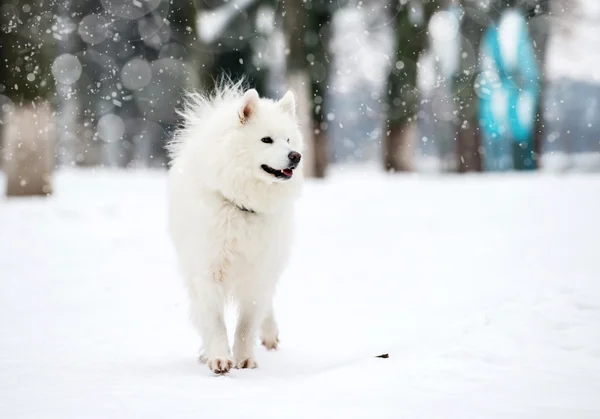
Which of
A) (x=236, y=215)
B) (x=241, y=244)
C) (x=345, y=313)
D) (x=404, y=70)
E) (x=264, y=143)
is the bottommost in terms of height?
(x=345, y=313)

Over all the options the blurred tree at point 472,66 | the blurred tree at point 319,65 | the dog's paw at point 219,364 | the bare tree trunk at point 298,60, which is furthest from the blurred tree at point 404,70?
the dog's paw at point 219,364

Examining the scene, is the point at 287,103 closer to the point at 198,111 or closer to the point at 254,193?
the point at 198,111

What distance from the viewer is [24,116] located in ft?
41.3

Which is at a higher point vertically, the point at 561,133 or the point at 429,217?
the point at 561,133

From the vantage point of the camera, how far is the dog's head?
177 inches

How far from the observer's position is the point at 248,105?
463cm

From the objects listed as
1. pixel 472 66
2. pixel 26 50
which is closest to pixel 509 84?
pixel 472 66

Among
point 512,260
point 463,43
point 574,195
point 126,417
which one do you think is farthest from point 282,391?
point 463,43

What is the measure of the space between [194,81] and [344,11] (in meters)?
5.02

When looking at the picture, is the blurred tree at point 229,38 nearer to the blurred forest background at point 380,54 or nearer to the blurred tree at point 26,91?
the blurred forest background at point 380,54

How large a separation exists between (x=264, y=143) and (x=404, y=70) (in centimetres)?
1587

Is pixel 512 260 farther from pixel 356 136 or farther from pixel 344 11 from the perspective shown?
pixel 356 136

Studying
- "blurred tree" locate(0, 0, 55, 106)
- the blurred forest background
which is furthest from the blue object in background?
"blurred tree" locate(0, 0, 55, 106)

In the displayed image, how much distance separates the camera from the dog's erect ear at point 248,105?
4.57 metres
